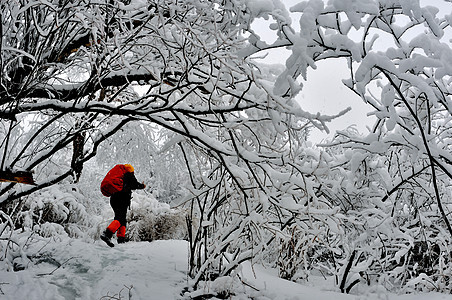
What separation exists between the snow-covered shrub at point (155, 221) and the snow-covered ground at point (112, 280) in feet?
12.9

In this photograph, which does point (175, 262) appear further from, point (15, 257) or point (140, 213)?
point (140, 213)

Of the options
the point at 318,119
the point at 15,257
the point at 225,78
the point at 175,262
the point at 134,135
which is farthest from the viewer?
the point at 134,135

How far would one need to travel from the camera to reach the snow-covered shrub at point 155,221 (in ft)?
26.4

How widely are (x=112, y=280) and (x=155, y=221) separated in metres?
4.89

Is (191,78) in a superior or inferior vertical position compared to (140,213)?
superior

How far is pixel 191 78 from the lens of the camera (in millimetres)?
2742

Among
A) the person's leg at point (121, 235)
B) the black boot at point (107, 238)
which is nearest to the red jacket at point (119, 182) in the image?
the person's leg at point (121, 235)

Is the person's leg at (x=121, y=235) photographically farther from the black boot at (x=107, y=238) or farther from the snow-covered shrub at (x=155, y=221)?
the snow-covered shrub at (x=155, y=221)

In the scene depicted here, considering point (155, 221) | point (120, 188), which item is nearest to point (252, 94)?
point (120, 188)

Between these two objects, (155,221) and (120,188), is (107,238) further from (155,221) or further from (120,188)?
(155,221)

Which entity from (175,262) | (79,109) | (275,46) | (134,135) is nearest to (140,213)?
(134,135)

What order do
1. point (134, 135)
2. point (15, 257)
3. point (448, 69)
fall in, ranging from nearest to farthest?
point (448, 69), point (15, 257), point (134, 135)

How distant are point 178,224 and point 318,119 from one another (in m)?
6.82

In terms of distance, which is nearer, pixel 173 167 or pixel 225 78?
pixel 225 78
